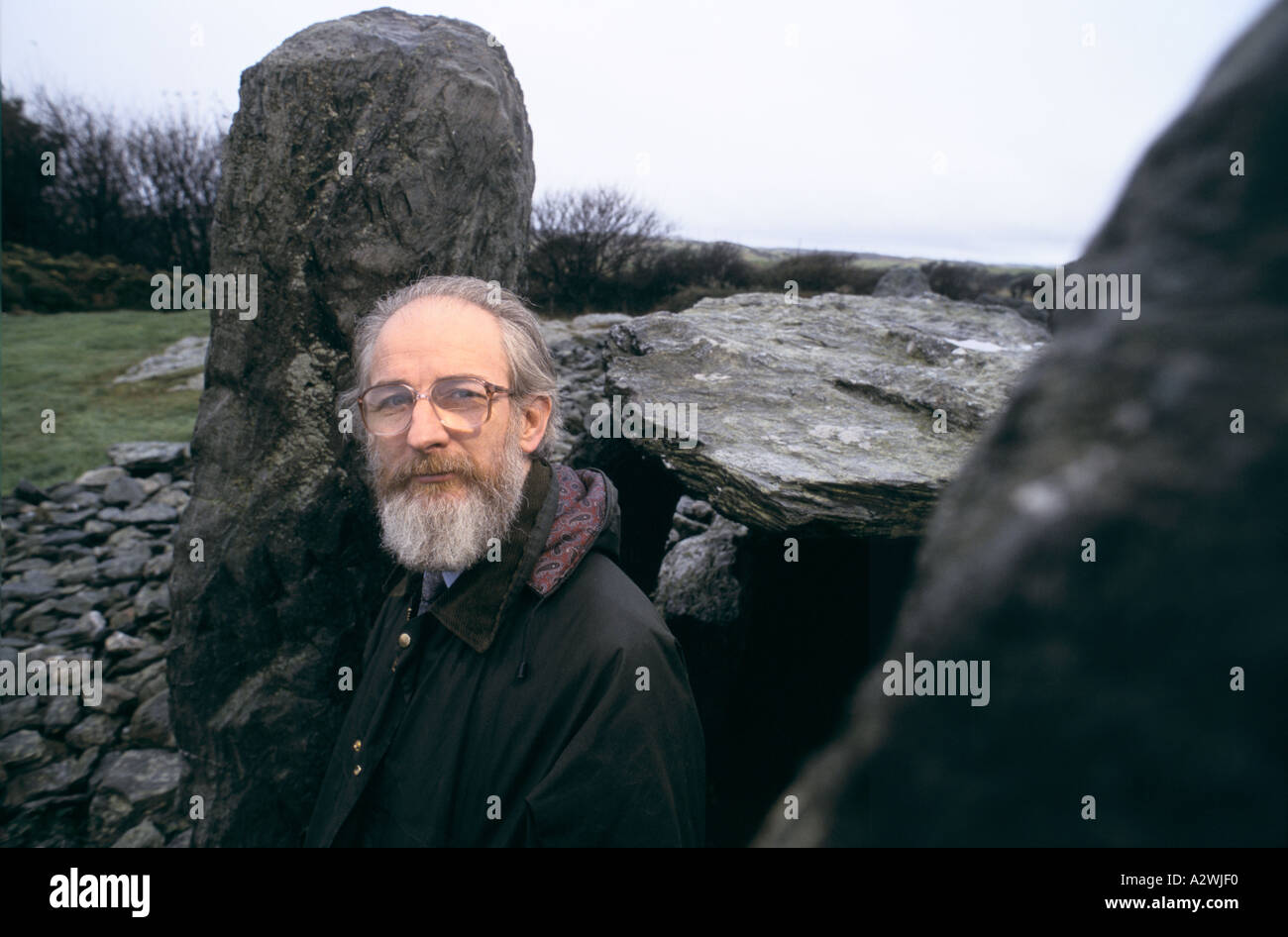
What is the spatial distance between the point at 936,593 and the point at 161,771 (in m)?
5.40

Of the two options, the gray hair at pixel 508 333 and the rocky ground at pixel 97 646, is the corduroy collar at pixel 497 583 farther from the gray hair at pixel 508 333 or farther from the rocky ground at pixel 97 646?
the rocky ground at pixel 97 646

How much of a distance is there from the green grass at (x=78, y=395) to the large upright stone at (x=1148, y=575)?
30.3 feet

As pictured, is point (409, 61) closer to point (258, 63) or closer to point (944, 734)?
point (258, 63)

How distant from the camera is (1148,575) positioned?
37cm

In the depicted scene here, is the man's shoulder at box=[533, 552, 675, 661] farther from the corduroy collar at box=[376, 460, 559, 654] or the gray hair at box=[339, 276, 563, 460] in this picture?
the gray hair at box=[339, 276, 563, 460]

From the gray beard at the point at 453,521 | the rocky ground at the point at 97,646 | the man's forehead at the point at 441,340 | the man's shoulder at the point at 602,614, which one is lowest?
the rocky ground at the point at 97,646

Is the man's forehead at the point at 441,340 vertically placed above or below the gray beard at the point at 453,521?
above

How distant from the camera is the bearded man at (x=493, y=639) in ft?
5.69

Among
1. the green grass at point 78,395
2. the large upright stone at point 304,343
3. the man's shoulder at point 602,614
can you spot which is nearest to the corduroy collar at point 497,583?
the man's shoulder at point 602,614

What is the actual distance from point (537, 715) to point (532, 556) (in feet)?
1.53

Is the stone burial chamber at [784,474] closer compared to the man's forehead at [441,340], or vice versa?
the man's forehead at [441,340]

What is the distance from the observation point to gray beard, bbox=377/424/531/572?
7.18 ft

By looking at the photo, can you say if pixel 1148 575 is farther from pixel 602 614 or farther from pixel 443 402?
pixel 443 402

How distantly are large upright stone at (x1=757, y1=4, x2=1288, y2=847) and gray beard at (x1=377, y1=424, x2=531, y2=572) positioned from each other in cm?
188
